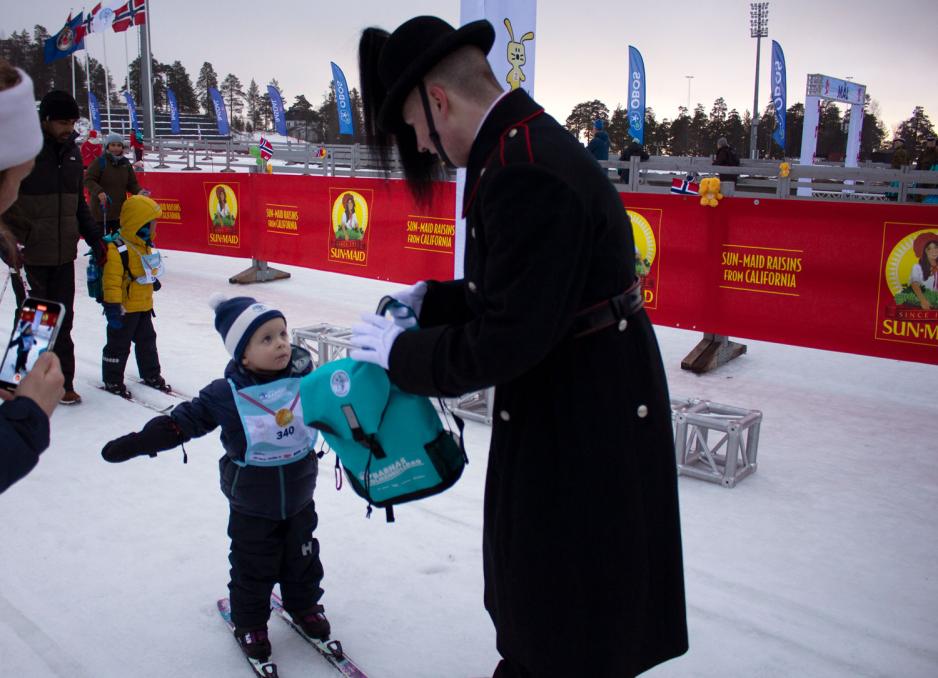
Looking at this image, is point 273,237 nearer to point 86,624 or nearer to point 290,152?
point 86,624

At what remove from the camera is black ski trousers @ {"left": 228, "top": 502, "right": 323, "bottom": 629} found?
2730mm

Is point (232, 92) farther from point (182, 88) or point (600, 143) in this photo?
point (600, 143)

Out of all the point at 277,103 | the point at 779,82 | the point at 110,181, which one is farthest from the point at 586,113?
the point at 110,181

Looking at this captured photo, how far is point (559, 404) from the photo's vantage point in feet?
5.38

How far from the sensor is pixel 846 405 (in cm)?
594

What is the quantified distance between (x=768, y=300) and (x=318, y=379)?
5.12 metres

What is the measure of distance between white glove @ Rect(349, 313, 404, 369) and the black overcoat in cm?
4

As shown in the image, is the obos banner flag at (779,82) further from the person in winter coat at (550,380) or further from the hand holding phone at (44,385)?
the hand holding phone at (44,385)

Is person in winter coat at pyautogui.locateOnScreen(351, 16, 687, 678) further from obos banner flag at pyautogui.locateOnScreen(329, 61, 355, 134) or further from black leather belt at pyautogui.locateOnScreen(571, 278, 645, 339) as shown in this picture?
obos banner flag at pyautogui.locateOnScreen(329, 61, 355, 134)

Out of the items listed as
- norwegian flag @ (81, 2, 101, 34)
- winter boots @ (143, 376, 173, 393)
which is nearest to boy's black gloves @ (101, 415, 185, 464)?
winter boots @ (143, 376, 173, 393)

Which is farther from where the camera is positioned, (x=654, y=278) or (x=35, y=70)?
(x=35, y=70)

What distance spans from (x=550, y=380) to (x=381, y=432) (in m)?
0.44

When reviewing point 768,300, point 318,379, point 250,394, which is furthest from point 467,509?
point 768,300

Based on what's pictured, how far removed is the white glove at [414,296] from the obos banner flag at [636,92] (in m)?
23.1
